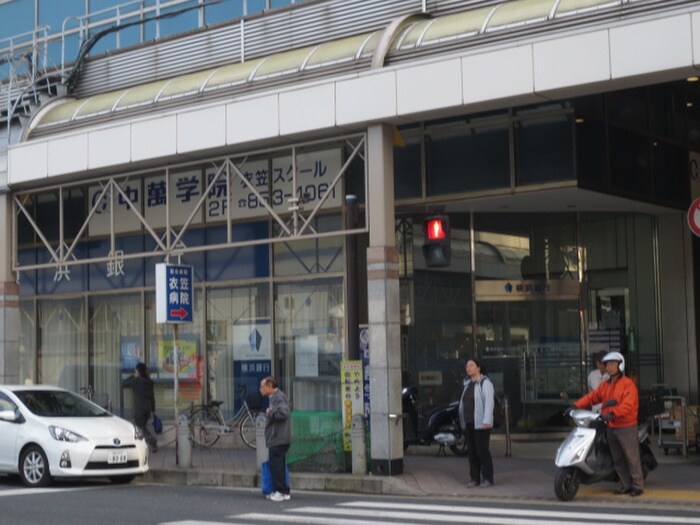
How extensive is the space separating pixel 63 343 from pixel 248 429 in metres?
6.16

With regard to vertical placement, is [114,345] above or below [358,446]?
above

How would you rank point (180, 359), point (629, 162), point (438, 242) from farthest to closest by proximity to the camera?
point (180, 359)
point (629, 162)
point (438, 242)

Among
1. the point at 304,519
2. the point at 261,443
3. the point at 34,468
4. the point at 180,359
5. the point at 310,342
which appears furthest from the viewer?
the point at 180,359

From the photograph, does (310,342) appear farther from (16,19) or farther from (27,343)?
(16,19)

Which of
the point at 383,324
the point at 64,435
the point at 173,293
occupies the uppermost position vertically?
the point at 173,293

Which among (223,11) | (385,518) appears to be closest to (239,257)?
(223,11)

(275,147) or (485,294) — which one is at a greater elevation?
(275,147)

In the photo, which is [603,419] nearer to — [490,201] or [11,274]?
[490,201]

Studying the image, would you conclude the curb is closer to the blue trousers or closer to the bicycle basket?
the blue trousers

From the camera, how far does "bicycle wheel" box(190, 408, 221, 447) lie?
23.3 metres

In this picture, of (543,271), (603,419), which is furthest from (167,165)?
(603,419)

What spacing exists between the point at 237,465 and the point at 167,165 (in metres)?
5.31

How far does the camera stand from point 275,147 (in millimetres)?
19594

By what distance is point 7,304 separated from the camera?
23.7m
